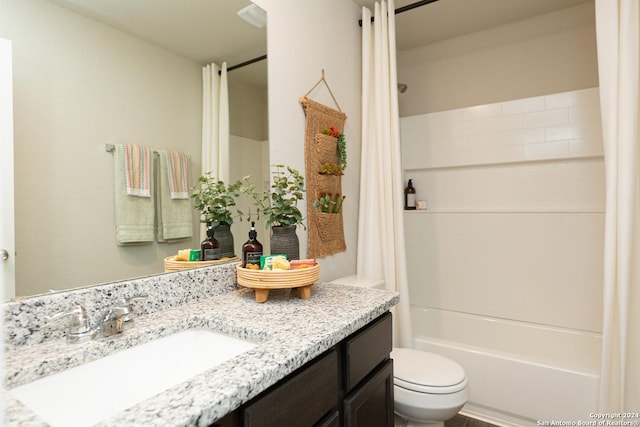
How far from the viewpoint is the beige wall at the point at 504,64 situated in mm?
2480

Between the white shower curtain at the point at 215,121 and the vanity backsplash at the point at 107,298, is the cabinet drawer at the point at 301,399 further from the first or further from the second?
the white shower curtain at the point at 215,121

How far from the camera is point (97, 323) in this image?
2.94 ft

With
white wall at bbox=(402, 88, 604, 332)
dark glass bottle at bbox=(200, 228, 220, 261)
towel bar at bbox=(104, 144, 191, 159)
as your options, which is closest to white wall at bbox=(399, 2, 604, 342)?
white wall at bbox=(402, 88, 604, 332)

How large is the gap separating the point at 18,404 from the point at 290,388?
49 centimetres

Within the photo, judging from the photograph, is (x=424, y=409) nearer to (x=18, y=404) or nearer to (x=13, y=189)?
(x=18, y=404)

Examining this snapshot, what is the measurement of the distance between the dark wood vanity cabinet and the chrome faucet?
0.44 meters

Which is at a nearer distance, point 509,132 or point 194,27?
point 194,27

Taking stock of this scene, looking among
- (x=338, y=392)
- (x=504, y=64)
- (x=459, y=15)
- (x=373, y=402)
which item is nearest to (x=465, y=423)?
(x=373, y=402)

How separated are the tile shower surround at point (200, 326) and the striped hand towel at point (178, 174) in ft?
0.94

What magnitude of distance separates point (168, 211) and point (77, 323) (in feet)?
1.44

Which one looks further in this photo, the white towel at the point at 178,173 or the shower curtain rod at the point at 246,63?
the shower curtain rod at the point at 246,63

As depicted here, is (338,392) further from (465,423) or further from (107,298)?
(465,423)

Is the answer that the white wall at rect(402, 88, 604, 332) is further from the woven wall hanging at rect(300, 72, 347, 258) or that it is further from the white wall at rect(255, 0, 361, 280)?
the woven wall hanging at rect(300, 72, 347, 258)

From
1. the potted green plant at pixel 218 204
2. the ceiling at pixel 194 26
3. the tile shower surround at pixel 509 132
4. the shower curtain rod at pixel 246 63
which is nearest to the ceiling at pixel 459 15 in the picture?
the ceiling at pixel 194 26
